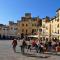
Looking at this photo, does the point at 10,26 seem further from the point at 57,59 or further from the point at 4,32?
the point at 57,59

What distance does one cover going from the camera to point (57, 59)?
21797 millimetres

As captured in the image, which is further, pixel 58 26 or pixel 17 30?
pixel 17 30

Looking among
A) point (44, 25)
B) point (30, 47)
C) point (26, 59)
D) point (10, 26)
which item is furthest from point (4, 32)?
point (26, 59)

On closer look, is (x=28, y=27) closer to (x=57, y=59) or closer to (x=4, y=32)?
(x=4, y=32)

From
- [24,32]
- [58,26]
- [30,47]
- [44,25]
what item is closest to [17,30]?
[24,32]

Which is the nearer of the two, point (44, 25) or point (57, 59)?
point (57, 59)

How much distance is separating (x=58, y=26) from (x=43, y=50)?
67.4m

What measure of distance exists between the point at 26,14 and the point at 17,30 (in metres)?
9.59

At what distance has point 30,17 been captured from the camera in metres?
140

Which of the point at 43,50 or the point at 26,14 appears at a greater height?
the point at 26,14

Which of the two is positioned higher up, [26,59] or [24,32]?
[24,32]

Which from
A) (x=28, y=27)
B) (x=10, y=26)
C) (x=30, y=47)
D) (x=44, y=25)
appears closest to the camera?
(x=30, y=47)

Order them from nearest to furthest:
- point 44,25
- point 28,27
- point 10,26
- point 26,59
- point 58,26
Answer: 1. point 26,59
2. point 58,26
3. point 44,25
4. point 28,27
5. point 10,26

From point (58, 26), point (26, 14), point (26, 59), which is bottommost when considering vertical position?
point (26, 59)
